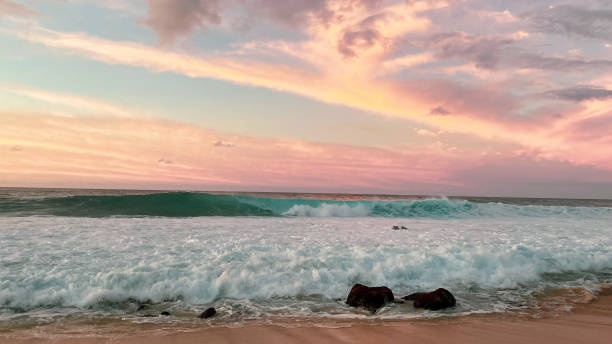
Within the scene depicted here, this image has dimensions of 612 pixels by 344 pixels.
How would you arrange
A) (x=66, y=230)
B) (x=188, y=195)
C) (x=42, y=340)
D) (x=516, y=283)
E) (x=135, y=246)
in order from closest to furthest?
1. (x=42, y=340)
2. (x=516, y=283)
3. (x=135, y=246)
4. (x=66, y=230)
5. (x=188, y=195)

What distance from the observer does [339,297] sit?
5629mm

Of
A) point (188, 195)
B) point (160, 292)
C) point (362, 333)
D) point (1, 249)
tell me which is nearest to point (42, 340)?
point (160, 292)

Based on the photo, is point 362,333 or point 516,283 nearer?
point 362,333

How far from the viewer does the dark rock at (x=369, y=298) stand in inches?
202

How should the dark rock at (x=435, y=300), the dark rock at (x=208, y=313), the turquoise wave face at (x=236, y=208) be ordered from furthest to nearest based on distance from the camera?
the turquoise wave face at (x=236, y=208), the dark rock at (x=435, y=300), the dark rock at (x=208, y=313)

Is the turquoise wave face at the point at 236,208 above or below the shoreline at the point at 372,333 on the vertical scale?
above

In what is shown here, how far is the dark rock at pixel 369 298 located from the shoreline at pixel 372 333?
0.54 meters

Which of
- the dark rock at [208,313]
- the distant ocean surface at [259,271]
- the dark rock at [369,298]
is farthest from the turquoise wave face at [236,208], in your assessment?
the dark rock at [369,298]

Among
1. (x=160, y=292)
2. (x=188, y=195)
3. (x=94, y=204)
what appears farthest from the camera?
(x=188, y=195)

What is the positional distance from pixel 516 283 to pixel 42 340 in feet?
24.6

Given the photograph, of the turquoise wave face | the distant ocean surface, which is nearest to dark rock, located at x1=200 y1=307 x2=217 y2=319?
the distant ocean surface

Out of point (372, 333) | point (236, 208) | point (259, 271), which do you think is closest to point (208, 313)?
point (259, 271)

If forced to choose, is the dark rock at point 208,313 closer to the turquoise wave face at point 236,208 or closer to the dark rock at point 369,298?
the dark rock at point 369,298

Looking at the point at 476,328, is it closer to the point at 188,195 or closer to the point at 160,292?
the point at 160,292
